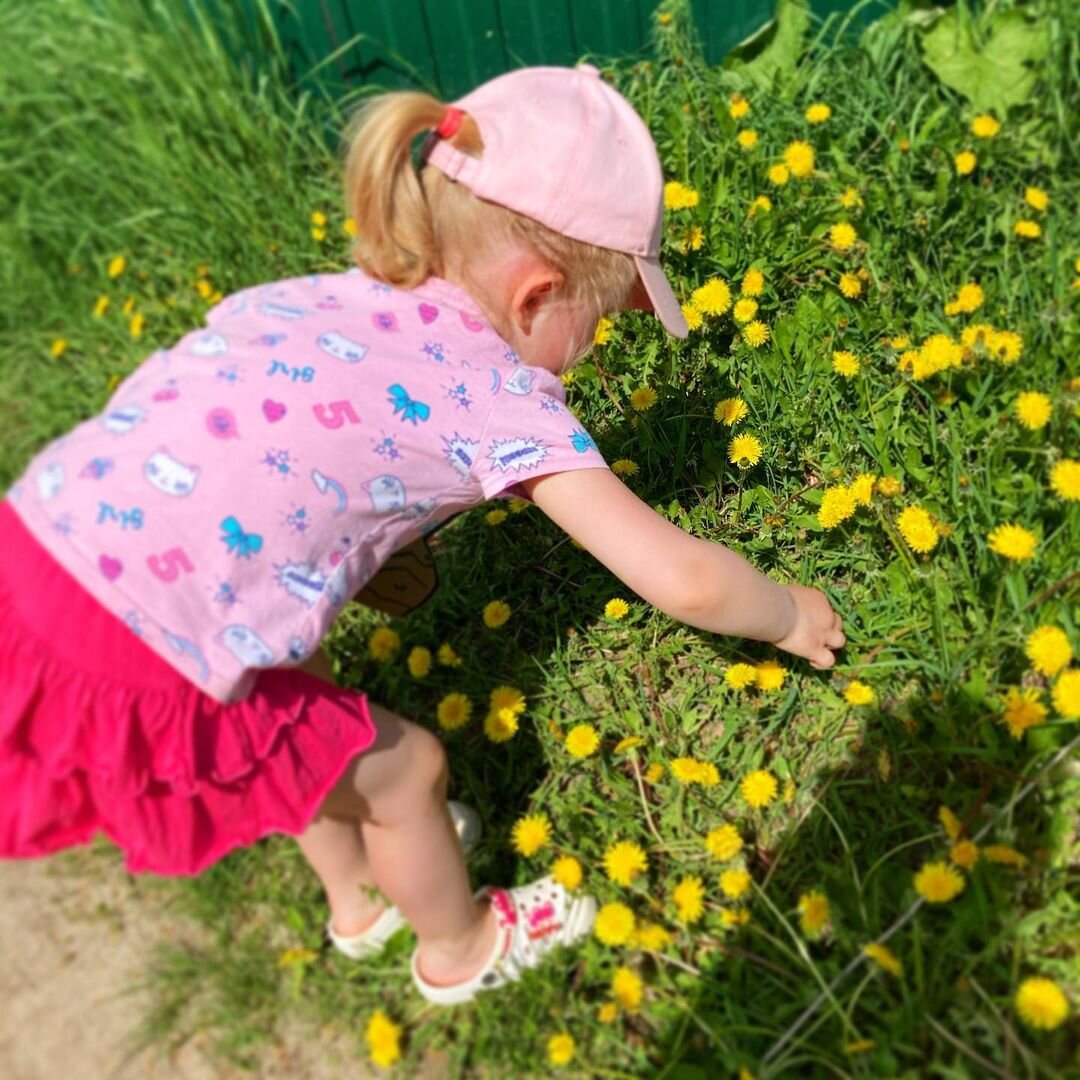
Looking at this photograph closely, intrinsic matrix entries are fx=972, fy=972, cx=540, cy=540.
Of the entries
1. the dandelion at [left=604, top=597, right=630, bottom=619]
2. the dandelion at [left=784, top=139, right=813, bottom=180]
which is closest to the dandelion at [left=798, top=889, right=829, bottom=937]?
the dandelion at [left=604, top=597, right=630, bottom=619]

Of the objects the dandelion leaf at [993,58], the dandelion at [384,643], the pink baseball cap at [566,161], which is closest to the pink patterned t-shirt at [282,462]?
the pink baseball cap at [566,161]

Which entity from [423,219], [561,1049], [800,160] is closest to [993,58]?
[800,160]

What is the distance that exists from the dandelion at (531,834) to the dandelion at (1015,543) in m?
0.87

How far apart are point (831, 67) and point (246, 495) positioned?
6.94 ft

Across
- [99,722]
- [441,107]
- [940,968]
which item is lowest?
[940,968]

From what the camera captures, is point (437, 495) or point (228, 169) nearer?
point (437, 495)

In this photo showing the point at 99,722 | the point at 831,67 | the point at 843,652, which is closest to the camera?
the point at 99,722

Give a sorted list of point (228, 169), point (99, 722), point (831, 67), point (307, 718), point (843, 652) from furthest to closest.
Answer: point (228, 169) < point (831, 67) < point (843, 652) < point (307, 718) < point (99, 722)

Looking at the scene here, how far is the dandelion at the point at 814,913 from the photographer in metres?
1.41

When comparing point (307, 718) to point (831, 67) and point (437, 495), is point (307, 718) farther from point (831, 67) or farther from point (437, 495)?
point (831, 67)

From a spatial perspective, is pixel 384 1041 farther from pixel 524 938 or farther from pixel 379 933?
pixel 524 938

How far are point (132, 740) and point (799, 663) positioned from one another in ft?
3.61

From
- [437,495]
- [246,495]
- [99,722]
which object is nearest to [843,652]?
[437,495]

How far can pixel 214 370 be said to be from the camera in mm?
1272
